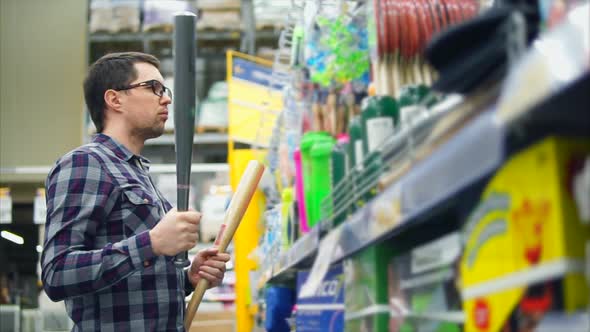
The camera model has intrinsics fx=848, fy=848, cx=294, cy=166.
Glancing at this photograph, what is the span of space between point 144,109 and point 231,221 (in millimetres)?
340

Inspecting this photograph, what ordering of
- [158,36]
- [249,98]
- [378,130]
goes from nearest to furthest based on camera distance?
[378,130], [249,98], [158,36]

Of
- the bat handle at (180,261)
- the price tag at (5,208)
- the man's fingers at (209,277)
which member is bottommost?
the man's fingers at (209,277)

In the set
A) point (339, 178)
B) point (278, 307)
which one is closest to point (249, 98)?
point (278, 307)

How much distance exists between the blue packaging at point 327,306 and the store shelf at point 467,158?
1.41 ft

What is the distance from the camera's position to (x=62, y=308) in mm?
5770

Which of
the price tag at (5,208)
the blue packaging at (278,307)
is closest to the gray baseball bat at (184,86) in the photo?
the blue packaging at (278,307)

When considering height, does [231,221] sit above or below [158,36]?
below

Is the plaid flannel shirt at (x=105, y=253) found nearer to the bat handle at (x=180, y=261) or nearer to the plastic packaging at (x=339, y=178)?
the bat handle at (x=180, y=261)

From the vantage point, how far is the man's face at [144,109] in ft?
6.36

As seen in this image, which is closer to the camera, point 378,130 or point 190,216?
point 378,130

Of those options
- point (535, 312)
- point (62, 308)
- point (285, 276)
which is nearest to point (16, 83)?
point (62, 308)

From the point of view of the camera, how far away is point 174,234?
1.58 meters

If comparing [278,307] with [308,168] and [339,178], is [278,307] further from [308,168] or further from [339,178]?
[339,178]

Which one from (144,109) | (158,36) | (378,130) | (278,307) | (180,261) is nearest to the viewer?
(378,130)
